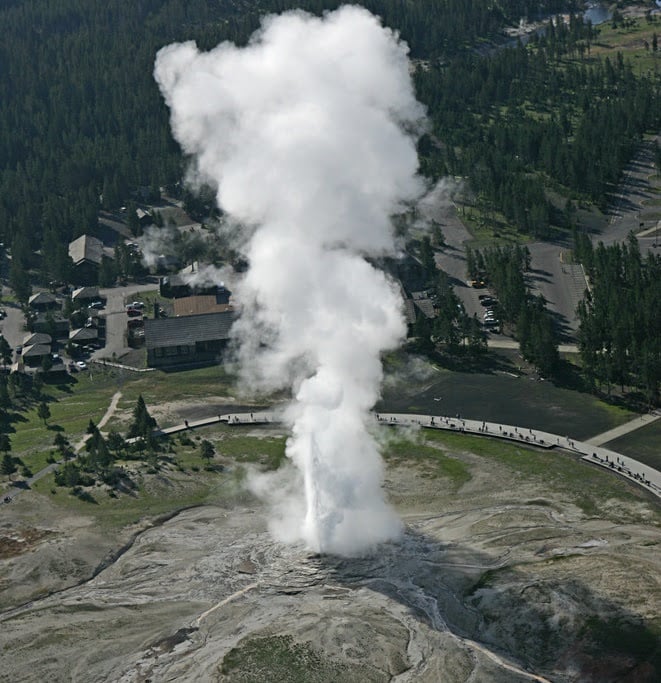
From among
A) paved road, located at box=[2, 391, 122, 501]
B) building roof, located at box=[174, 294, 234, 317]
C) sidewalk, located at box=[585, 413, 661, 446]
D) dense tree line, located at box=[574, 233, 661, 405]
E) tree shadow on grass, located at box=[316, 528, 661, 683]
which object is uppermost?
building roof, located at box=[174, 294, 234, 317]

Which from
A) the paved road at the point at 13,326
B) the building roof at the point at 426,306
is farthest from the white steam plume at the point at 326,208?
the paved road at the point at 13,326

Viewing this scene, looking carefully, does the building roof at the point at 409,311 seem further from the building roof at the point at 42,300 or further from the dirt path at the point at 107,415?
the building roof at the point at 42,300

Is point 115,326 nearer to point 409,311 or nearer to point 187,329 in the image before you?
point 187,329

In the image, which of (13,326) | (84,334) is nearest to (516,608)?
(84,334)

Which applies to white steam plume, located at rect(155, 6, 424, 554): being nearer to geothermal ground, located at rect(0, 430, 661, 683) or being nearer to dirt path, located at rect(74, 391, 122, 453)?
geothermal ground, located at rect(0, 430, 661, 683)

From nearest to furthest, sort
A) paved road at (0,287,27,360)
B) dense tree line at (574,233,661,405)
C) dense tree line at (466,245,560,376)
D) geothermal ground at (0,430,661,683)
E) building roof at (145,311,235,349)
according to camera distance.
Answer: geothermal ground at (0,430,661,683) → dense tree line at (574,233,661,405) → dense tree line at (466,245,560,376) → building roof at (145,311,235,349) → paved road at (0,287,27,360)

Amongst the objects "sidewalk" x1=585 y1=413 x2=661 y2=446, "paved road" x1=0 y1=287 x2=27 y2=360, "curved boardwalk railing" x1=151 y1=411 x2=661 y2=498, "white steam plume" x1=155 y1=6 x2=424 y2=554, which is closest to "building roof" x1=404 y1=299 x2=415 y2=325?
"white steam plume" x1=155 y1=6 x2=424 y2=554

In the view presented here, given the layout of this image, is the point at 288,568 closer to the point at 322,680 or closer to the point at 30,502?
the point at 322,680
